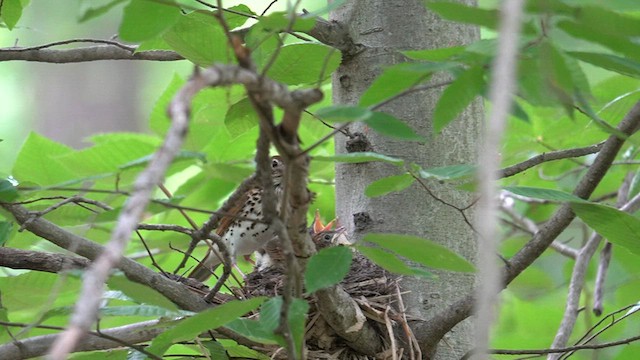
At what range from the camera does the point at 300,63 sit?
188 centimetres

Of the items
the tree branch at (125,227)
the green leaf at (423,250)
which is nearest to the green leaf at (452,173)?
the green leaf at (423,250)

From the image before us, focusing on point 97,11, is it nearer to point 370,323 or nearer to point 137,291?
point 137,291

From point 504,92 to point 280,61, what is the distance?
1.22 m

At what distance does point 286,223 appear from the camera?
4.42 feet

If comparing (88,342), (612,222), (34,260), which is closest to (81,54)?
(34,260)

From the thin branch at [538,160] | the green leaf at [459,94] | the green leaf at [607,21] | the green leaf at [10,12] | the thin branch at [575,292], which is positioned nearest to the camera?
the green leaf at [607,21]

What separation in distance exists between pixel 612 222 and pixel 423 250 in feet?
1.48

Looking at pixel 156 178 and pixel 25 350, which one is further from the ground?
pixel 156 178

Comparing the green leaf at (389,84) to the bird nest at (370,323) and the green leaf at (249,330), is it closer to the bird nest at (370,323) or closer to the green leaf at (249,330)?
the green leaf at (249,330)

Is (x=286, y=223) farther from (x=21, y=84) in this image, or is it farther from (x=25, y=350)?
(x=21, y=84)

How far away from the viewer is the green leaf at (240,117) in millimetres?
1979

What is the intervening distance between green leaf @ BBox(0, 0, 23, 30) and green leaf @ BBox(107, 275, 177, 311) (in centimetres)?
91

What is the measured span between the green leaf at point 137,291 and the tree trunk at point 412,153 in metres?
0.96

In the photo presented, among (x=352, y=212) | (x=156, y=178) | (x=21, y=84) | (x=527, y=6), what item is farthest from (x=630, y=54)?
(x=21, y=84)
